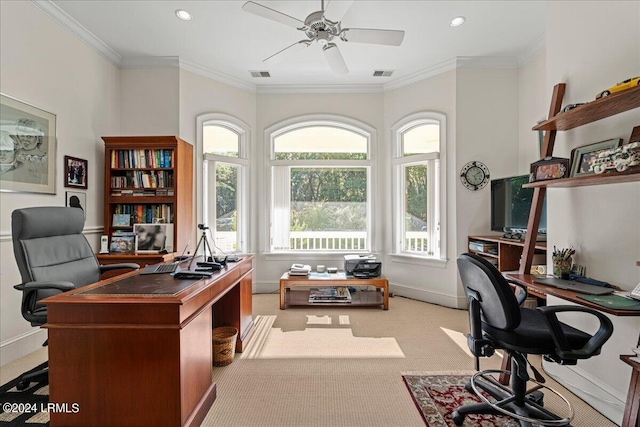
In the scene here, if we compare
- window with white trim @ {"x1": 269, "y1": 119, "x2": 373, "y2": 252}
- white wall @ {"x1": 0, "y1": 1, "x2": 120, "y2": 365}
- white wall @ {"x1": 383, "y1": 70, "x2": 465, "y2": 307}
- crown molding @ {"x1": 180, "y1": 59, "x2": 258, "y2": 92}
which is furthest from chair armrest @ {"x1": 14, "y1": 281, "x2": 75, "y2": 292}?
white wall @ {"x1": 383, "y1": 70, "x2": 465, "y2": 307}

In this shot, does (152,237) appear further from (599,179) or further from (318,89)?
(599,179)

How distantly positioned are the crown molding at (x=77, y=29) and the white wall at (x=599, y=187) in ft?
14.2

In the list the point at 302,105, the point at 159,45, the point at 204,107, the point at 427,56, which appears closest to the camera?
the point at 159,45

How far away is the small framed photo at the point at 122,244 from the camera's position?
358 cm

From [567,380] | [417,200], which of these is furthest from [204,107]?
[567,380]

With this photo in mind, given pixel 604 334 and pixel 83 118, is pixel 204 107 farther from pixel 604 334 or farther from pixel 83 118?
pixel 604 334

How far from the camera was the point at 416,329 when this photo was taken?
3.37 m

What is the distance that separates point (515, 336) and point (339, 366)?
139 centimetres

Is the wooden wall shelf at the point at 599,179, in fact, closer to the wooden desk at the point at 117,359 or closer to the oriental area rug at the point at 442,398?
the oriental area rug at the point at 442,398

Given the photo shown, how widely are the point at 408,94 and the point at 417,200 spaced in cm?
152

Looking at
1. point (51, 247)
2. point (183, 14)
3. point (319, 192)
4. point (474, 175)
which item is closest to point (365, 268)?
point (319, 192)

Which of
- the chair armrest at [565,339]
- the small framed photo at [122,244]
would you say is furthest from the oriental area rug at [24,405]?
the chair armrest at [565,339]

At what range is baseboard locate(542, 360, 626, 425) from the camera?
1.87 meters

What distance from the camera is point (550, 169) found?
2.14 metres
